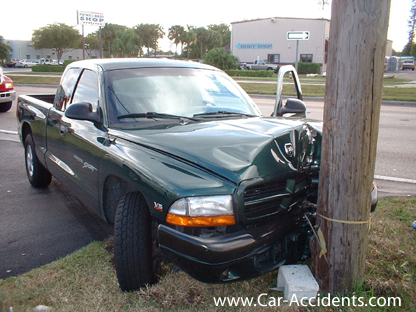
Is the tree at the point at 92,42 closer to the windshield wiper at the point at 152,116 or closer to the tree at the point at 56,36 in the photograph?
the tree at the point at 56,36

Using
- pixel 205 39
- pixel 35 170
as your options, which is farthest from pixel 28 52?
pixel 35 170

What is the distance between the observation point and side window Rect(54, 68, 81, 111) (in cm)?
444

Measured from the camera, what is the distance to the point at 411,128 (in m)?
10.3

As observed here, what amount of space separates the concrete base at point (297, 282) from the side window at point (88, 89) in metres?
2.16

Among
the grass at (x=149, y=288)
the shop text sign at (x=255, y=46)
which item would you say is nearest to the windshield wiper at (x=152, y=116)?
the grass at (x=149, y=288)

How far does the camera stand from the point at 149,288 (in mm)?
2795

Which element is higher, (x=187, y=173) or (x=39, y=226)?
(x=187, y=173)

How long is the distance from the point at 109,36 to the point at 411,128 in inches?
3139

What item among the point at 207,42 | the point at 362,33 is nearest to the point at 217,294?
the point at 362,33

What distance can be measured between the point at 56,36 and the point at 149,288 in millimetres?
65267

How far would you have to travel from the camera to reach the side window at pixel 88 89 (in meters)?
3.78

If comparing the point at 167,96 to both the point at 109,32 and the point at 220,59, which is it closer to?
the point at 220,59

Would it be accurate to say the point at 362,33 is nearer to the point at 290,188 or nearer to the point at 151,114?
the point at 290,188

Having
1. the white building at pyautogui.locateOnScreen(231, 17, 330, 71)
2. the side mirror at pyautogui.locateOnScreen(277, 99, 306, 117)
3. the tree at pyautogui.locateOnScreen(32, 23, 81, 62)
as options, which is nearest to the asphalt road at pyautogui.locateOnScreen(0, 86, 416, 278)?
the side mirror at pyautogui.locateOnScreen(277, 99, 306, 117)
